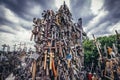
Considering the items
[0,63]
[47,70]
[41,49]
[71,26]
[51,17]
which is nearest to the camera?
[47,70]

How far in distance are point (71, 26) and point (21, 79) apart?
26.3 feet

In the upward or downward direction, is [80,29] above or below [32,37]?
above

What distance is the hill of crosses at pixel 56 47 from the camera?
12.4 metres

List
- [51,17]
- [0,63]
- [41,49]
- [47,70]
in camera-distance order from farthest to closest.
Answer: [0,63] < [51,17] < [41,49] < [47,70]

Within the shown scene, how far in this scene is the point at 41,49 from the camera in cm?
1286

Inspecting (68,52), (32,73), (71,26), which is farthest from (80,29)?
(32,73)

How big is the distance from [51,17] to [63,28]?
182cm

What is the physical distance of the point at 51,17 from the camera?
14211mm

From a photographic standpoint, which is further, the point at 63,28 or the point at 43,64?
the point at 63,28

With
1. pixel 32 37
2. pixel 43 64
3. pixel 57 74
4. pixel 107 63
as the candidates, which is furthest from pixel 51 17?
pixel 107 63

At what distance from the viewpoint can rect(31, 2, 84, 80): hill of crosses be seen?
12.4 m

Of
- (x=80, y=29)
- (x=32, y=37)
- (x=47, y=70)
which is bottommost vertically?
(x=47, y=70)

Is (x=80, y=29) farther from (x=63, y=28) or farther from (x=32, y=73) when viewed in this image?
(x=32, y=73)

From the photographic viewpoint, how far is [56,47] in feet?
42.5
